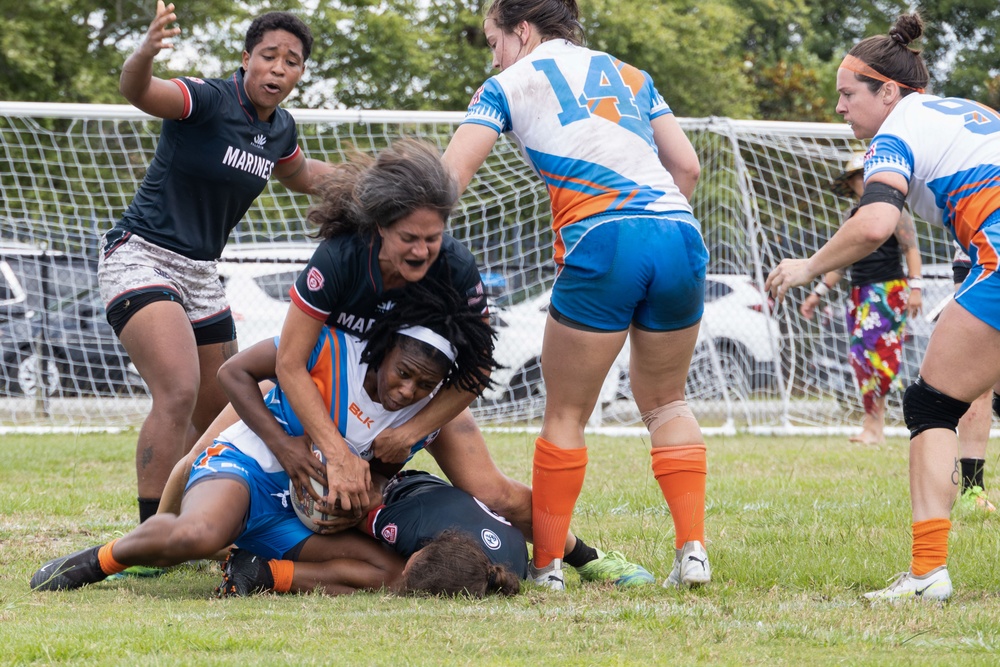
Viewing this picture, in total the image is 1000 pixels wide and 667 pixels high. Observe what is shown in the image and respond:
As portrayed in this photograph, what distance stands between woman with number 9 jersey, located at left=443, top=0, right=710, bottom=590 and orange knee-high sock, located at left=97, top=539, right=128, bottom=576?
148 cm

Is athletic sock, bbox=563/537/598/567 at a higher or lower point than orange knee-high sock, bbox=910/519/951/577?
lower

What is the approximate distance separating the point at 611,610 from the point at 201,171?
2.78 meters

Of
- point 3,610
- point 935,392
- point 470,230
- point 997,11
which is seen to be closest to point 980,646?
point 935,392

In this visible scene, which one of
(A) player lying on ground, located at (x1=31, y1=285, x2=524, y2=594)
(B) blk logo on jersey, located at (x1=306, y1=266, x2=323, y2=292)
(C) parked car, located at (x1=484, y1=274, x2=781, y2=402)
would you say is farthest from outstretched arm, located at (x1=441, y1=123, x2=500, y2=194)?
(C) parked car, located at (x1=484, y1=274, x2=781, y2=402)

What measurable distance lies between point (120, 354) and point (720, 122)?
6.64 m

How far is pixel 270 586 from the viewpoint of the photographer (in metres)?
3.81

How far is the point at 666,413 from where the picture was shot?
391 centimetres

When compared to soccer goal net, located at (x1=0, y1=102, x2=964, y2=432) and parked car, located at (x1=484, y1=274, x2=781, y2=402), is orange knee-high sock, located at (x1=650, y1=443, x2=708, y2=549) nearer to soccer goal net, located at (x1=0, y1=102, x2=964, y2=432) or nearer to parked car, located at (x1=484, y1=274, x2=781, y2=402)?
soccer goal net, located at (x1=0, y1=102, x2=964, y2=432)

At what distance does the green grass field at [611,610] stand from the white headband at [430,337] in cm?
84

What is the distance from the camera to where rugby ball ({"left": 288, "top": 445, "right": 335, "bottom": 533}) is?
377 centimetres

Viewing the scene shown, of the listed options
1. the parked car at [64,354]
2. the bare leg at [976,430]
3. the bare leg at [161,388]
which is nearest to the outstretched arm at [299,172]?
the bare leg at [161,388]

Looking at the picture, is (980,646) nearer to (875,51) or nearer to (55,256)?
(875,51)

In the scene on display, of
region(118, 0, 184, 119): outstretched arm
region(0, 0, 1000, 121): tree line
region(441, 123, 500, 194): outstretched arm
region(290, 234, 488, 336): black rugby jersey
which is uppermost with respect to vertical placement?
region(0, 0, 1000, 121): tree line

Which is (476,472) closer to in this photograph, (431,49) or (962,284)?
(962,284)
